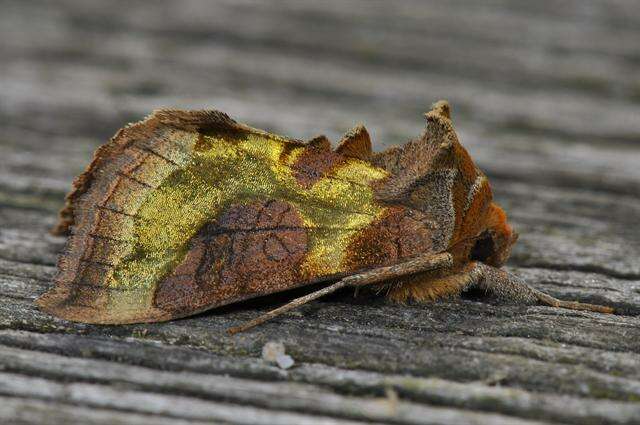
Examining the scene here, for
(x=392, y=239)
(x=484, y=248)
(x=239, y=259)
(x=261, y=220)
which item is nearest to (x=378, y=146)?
(x=484, y=248)

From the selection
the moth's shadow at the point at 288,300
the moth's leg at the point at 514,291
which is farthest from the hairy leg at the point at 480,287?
the moth's shadow at the point at 288,300

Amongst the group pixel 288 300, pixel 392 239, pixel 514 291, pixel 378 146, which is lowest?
pixel 288 300

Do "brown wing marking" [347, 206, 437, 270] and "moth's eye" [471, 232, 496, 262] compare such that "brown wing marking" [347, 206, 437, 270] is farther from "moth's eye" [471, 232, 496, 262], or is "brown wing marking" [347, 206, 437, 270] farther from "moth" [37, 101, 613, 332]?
"moth's eye" [471, 232, 496, 262]

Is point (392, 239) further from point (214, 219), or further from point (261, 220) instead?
point (214, 219)

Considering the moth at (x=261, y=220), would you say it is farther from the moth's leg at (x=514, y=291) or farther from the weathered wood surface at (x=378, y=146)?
the weathered wood surface at (x=378, y=146)

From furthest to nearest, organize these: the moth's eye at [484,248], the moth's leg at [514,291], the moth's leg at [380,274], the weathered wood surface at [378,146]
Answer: the moth's eye at [484,248] < the moth's leg at [514,291] < the moth's leg at [380,274] < the weathered wood surface at [378,146]

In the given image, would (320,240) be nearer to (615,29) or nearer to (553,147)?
(553,147)
